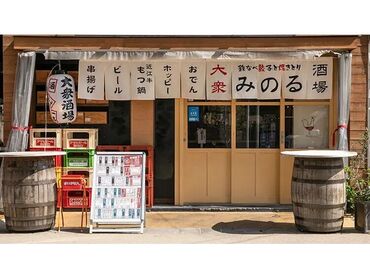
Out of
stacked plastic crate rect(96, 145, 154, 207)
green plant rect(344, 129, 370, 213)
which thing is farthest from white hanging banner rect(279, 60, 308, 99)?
stacked plastic crate rect(96, 145, 154, 207)

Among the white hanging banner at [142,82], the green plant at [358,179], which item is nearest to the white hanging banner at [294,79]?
the green plant at [358,179]

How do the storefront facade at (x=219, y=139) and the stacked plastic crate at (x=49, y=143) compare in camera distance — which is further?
the storefront facade at (x=219, y=139)

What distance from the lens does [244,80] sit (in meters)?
10.4

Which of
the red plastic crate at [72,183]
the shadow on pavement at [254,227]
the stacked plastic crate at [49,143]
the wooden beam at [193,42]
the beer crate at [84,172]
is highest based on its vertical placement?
the wooden beam at [193,42]

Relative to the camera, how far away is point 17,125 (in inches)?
395

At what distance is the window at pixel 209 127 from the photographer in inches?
436

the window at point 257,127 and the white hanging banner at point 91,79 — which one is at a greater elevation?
the white hanging banner at point 91,79

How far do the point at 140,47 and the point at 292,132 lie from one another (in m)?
3.56

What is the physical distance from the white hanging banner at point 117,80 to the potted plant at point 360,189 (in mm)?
4399

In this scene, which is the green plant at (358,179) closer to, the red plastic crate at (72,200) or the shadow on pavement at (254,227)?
the shadow on pavement at (254,227)

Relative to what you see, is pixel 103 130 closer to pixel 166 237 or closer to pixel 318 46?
pixel 166 237

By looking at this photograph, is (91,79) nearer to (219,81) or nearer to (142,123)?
(142,123)

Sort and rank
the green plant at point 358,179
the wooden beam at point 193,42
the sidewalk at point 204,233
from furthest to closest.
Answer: the wooden beam at point 193,42 → the green plant at point 358,179 → the sidewalk at point 204,233

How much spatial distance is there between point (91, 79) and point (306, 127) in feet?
14.6
